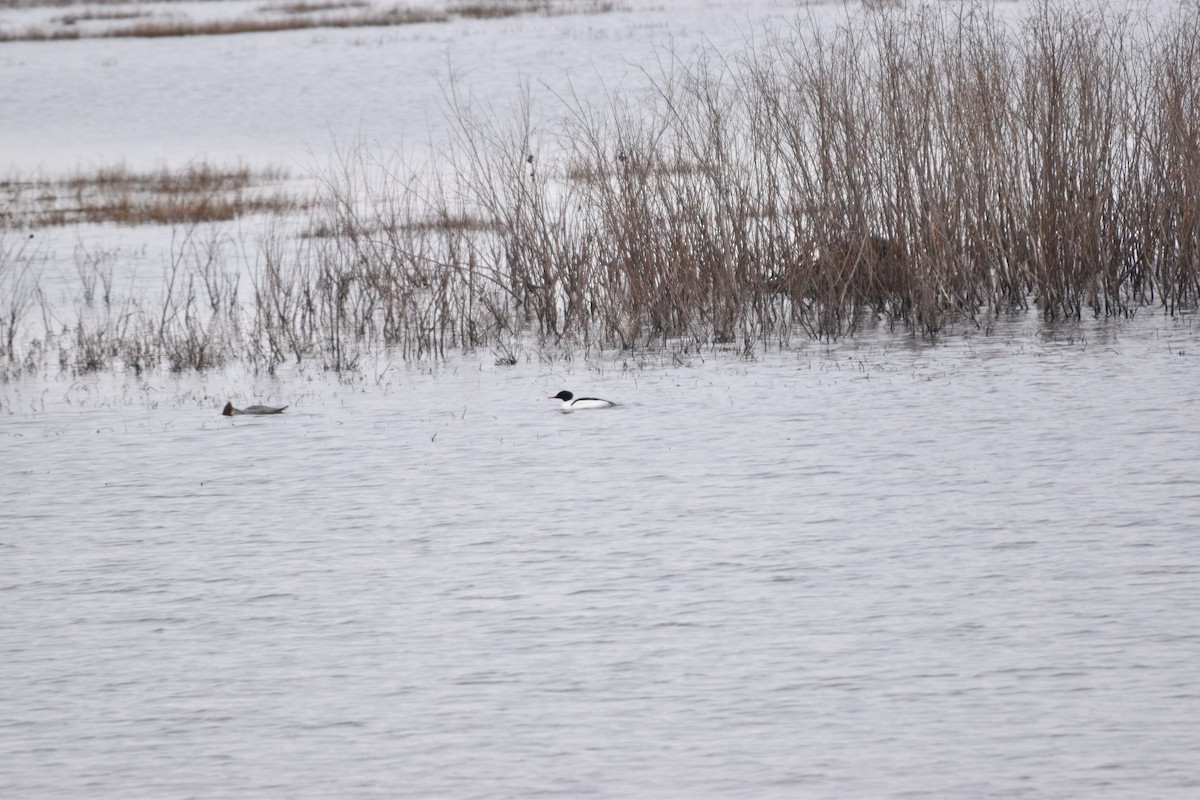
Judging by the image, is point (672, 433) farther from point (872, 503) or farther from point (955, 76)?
point (955, 76)

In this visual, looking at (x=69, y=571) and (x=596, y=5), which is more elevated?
(x=596, y=5)

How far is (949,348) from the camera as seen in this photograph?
8.55m

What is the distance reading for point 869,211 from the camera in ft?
28.7

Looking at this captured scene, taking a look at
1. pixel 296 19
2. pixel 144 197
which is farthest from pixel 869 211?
pixel 296 19

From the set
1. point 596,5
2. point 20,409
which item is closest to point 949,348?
point 20,409

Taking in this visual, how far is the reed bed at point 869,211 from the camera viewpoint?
8516mm

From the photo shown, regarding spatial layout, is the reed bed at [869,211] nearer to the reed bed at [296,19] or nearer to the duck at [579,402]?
the duck at [579,402]

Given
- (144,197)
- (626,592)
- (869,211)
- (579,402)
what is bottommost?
(626,592)

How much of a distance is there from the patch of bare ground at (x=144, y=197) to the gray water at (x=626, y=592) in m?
8.60

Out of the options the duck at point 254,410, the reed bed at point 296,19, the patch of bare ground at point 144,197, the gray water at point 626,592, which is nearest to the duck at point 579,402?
the gray water at point 626,592

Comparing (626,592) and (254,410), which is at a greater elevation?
(254,410)

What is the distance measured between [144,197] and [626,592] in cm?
1512

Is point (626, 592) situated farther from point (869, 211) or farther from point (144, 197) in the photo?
point (144, 197)

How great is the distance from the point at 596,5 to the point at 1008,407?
3108cm
